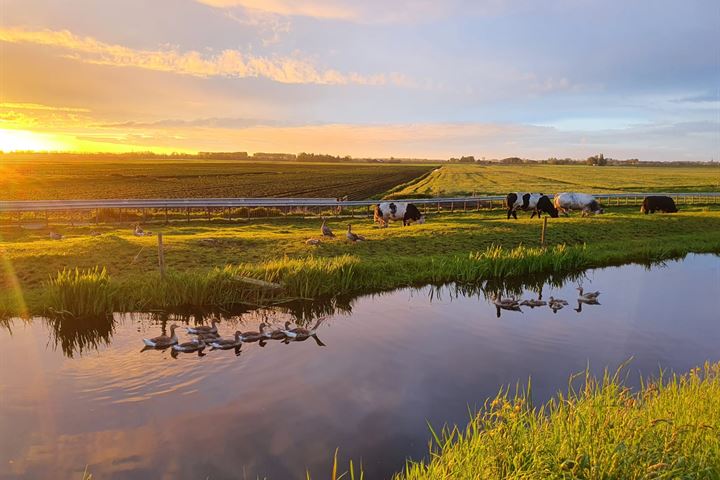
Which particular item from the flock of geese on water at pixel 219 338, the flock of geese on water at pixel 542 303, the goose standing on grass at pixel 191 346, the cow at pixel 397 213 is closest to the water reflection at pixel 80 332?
the flock of geese on water at pixel 219 338

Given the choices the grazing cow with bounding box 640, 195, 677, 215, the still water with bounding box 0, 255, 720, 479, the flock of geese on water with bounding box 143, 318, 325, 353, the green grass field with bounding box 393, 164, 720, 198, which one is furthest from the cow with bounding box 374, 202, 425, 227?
the green grass field with bounding box 393, 164, 720, 198

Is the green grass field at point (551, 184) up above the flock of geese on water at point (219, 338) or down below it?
above

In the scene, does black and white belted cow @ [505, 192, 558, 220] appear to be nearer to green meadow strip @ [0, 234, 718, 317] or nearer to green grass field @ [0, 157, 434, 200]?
green meadow strip @ [0, 234, 718, 317]

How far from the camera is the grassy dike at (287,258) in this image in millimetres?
15258

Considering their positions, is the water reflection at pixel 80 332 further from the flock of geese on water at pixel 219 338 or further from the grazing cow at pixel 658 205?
the grazing cow at pixel 658 205

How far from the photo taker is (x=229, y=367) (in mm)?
11172

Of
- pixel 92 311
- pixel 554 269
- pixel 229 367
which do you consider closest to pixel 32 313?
pixel 92 311

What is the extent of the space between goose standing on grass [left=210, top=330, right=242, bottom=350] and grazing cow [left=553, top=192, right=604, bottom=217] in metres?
31.6

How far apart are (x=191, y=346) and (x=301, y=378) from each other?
9.90ft

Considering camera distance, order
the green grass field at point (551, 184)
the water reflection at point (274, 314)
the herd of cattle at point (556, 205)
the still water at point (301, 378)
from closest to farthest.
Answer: the still water at point (301, 378)
the water reflection at point (274, 314)
the herd of cattle at point (556, 205)
the green grass field at point (551, 184)

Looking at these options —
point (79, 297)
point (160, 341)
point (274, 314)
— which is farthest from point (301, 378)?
point (79, 297)

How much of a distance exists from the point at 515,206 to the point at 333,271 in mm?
23093

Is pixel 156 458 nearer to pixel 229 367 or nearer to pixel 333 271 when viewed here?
pixel 229 367

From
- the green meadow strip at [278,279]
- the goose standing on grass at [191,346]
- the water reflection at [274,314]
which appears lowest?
the water reflection at [274,314]
